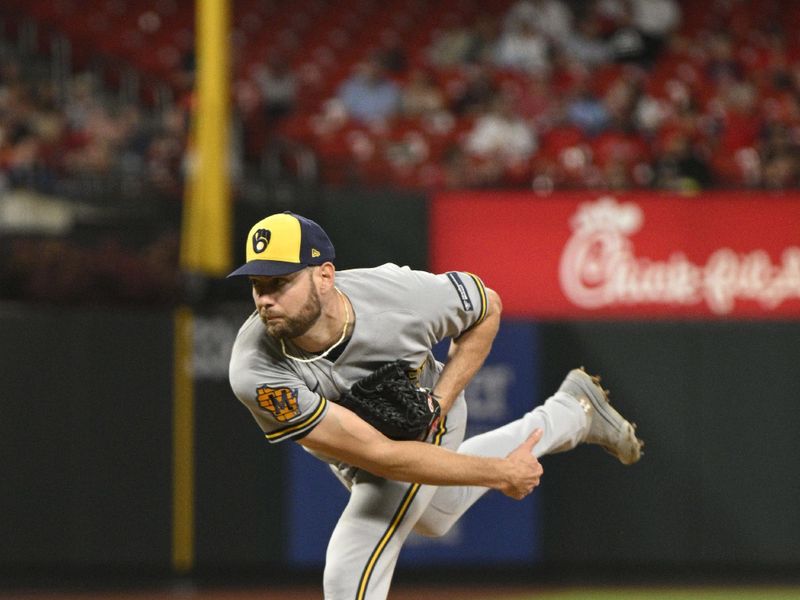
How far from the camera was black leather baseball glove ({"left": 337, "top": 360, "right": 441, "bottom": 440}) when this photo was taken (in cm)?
463

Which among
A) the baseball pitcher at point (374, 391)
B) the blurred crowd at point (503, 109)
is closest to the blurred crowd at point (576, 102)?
the blurred crowd at point (503, 109)

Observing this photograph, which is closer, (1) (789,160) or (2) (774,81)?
(1) (789,160)

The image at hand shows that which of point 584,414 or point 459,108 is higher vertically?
point 459,108

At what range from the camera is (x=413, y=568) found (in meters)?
9.43

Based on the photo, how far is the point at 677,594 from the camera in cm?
893

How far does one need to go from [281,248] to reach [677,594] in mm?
5370

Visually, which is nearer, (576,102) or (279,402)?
(279,402)

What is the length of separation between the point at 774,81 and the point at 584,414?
8549 millimetres

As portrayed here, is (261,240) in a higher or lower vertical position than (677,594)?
higher

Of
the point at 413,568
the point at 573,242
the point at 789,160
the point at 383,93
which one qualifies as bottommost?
the point at 413,568

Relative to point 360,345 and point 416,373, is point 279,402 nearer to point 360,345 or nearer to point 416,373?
point 360,345

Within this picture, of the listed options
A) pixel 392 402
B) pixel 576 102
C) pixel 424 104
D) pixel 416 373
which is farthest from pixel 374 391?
pixel 424 104

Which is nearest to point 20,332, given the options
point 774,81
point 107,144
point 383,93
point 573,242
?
point 107,144

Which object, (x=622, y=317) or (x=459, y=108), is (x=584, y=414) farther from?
(x=459, y=108)
